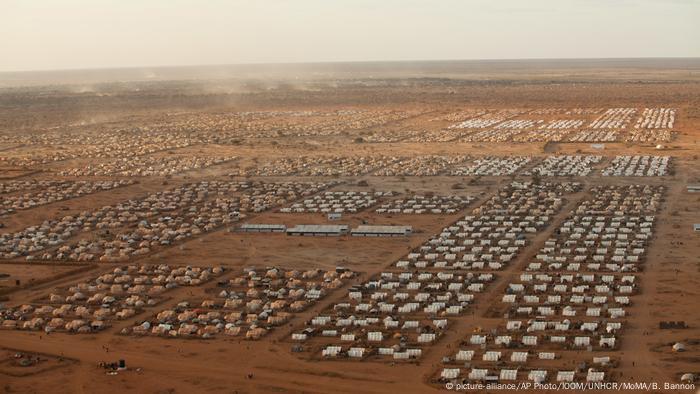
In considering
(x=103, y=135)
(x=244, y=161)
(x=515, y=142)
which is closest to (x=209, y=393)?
(x=244, y=161)

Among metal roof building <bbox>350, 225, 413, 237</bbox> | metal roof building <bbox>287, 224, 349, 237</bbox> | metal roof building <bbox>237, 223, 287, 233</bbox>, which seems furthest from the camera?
metal roof building <bbox>237, 223, 287, 233</bbox>

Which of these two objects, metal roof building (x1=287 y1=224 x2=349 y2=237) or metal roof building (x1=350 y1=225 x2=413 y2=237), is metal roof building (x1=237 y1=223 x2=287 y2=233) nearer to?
metal roof building (x1=287 y1=224 x2=349 y2=237)

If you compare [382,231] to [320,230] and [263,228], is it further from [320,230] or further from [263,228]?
[263,228]

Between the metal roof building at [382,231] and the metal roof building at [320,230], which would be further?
the metal roof building at [320,230]

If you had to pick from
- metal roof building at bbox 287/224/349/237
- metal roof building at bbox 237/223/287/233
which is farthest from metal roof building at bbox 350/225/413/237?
metal roof building at bbox 237/223/287/233

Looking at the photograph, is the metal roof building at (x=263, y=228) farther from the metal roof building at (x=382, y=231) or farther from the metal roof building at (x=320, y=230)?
the metal roof building at (x=382, y=231)

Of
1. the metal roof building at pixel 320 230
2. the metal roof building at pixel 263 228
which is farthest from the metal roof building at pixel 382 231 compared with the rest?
the metal roof building at pixel 263 228

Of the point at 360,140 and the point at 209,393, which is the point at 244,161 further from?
the point at 209,393
